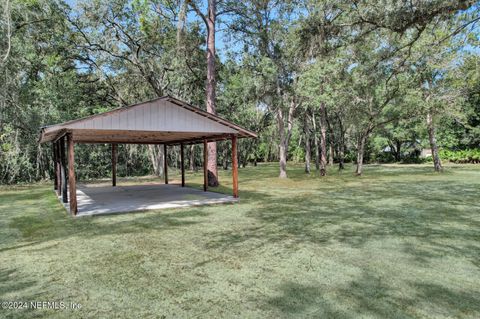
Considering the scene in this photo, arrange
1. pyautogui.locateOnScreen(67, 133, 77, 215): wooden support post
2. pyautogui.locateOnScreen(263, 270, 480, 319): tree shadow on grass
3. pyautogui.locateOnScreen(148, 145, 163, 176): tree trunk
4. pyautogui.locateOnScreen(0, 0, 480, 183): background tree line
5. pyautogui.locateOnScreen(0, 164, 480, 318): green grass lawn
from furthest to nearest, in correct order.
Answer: pyautogui.locateOnScreen(148, 145, 163, 176): tree trunk
pyautogui.locateOnScreen(0, 0, 480, 183): background tree line
pyautogui.locateOnScreen(67, 133, 77, 215): wooden support post
pyautogui.locateOnScreen(0, 164, 480, 318): green grass lawn
pyautogui.locateOnScreen(263, 270, 480, 319): tree shadow on grass

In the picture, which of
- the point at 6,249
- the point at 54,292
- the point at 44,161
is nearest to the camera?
the point at 54,292

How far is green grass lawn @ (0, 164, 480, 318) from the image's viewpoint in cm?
279

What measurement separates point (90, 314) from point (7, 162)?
47.3 feet

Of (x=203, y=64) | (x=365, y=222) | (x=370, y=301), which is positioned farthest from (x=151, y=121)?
(x=203, y=64)

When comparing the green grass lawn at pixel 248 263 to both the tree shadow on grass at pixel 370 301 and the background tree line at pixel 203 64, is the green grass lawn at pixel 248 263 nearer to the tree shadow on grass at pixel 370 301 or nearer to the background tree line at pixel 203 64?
the tree shadow on grass at pixel 370 301

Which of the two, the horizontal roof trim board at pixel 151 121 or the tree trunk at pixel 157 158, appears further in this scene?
the tree trunk at pixel 157 158

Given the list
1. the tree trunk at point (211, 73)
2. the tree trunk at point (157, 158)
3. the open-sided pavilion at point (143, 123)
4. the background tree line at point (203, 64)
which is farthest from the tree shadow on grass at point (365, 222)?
the tree trunk at point (157, 158)

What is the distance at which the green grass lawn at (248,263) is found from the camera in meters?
2.79

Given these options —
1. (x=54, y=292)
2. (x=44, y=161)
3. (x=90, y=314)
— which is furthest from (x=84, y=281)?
(x=44, y=161)

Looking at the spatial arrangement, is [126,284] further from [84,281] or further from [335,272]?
[335,272]

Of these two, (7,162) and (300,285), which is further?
(7,162)

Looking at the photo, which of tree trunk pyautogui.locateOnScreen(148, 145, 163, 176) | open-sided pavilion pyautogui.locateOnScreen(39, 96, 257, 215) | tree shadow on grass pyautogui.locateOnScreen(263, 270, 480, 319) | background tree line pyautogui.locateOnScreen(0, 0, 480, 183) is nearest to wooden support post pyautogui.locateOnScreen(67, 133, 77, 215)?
open-sided pavilion pyautogui.locateOnScreen(39, 96, 257, 215)

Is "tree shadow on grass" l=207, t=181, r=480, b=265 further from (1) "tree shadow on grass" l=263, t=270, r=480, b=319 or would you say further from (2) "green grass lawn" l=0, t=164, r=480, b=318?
(1) "tree shadow on grass" l=263, t=270, r=480, b=319

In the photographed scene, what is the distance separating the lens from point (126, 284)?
3273mm
